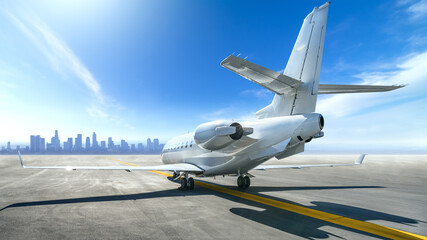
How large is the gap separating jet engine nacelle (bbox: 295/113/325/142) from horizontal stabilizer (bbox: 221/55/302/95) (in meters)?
1.52

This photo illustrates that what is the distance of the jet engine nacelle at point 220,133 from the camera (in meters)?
8.55

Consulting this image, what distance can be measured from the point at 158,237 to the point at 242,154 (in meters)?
5.92

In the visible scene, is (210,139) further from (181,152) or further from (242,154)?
(181,152)

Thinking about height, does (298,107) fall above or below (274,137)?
above

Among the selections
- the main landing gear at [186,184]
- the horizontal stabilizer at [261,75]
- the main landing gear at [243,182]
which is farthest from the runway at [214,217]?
the horizontal stabilizer at [261,75]

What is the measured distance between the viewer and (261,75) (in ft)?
25.3

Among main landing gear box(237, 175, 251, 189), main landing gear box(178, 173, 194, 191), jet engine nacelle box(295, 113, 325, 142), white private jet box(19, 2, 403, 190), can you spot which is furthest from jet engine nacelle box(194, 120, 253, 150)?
main landing gear box(237, 175, 251, 189)

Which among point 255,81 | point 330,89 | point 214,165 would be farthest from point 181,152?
point 330,89

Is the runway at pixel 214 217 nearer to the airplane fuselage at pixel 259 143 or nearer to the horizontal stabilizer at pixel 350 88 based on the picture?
the airplane fuselage at pixel 259 143

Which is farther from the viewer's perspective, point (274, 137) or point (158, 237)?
point (274, 137)

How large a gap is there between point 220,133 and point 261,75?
260 cm

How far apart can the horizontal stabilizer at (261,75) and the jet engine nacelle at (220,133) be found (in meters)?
1.90

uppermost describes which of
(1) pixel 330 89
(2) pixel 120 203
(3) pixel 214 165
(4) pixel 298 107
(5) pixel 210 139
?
(1) pixel 330 89

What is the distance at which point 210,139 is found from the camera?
29.2 feet
